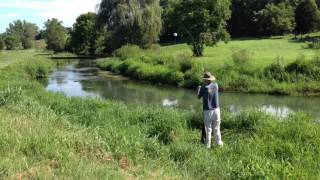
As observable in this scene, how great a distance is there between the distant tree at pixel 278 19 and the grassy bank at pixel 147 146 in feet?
204

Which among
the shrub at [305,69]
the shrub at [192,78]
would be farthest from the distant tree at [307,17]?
the shrub at [305,69]

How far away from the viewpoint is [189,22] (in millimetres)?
55062

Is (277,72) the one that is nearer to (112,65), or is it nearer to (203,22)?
(203,22)

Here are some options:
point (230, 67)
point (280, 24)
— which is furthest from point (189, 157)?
point (280, 24)

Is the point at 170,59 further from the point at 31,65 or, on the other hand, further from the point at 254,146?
the point at 254,146

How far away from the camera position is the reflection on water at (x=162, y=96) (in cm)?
2711

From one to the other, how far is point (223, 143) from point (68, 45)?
106 meters

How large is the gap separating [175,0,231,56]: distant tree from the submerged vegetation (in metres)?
8.45

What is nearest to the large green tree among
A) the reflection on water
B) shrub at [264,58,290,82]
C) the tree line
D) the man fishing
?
the tree line

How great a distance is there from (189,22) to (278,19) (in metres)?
26.7

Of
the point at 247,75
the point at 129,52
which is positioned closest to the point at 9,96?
the point at 247,75

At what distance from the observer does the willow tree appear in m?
66.9

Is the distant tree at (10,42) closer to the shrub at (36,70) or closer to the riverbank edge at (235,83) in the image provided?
the shrub at (36,70)

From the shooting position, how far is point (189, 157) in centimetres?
1250
